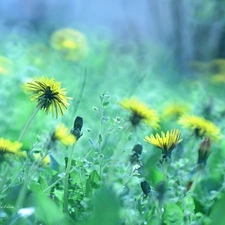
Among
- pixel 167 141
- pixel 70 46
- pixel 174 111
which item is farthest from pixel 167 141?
pixel 70 46

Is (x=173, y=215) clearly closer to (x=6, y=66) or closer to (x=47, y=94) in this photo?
(x=47, y=94)

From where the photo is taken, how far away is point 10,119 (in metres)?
2.53

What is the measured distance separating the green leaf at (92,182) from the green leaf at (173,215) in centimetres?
16

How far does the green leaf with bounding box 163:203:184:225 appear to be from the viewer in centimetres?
137

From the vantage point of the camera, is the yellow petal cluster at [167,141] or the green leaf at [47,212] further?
the yellow petal cluster at [167,141]

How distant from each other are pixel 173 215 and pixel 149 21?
28.7ft

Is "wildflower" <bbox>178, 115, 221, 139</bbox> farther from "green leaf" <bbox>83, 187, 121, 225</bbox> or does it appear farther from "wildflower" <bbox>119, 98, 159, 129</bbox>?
"green leaf" <bbox>83, 187, 121, 225</bbox>

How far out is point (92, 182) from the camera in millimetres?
1419

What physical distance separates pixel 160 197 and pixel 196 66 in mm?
4711

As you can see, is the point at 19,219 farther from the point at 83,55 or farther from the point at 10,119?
the point at 83,55

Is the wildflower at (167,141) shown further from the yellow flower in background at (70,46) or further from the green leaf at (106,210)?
the yellow flower in background at (70,46)

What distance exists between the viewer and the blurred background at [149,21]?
6.25m

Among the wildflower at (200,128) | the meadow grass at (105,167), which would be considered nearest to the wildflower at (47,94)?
the meadow grass at (105,167)

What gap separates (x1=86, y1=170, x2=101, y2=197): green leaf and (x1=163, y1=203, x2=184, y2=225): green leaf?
0.53 feet
